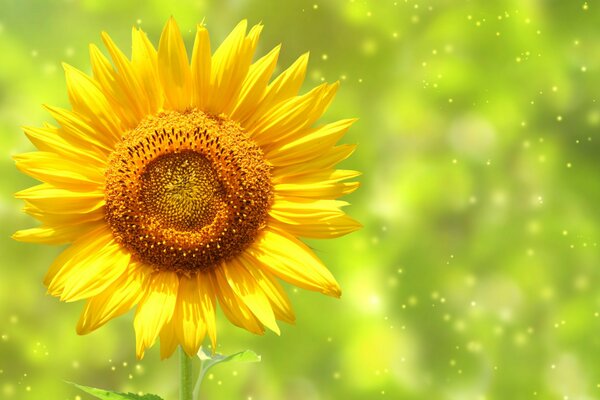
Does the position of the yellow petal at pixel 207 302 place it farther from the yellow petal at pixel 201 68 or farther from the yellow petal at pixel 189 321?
the yellow petal at pixel 201 68

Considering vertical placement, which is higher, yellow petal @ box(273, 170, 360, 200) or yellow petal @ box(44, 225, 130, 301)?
yellow petal @ box(273, 170, 360, 200)

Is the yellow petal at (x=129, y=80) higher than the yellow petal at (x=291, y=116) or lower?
lower

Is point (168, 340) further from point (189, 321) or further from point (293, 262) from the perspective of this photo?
point (293, 262)

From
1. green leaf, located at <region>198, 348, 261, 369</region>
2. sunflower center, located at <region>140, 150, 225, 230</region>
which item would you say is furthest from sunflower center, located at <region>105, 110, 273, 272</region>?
green leaf, located at <region>198, 348, 261, 369</region>

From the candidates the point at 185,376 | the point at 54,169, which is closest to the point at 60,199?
the point at 54,169

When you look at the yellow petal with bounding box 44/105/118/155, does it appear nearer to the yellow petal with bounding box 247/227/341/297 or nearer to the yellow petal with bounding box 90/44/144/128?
the yellow petal with bounding box 90/44/144/128

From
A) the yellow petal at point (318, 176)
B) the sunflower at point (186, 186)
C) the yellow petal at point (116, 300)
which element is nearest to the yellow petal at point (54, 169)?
the sunflower at point (186, 186)

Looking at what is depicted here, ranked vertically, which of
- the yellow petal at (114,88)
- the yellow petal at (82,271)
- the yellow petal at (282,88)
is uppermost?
the yellow petal at (282,88)
